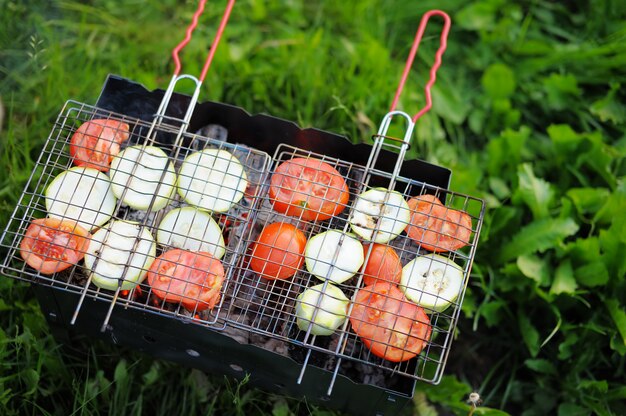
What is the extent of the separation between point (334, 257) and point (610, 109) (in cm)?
233

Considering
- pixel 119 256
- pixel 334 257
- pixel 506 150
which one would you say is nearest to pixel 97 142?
pixel 119 256

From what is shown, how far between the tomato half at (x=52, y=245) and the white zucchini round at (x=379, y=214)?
1063 millimetres

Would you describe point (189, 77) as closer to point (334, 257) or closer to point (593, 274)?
point (334, 257)

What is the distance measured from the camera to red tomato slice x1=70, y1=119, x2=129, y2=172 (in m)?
2.54

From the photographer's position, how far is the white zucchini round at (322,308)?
228 centimetres

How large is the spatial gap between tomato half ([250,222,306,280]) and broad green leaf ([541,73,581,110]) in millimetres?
2229

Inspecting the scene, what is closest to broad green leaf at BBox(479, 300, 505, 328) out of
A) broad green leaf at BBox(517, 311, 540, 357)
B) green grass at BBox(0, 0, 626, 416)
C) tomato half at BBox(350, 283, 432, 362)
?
green grass at BBox(0, 0, 626, 416)

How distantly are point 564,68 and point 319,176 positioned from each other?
2.30m

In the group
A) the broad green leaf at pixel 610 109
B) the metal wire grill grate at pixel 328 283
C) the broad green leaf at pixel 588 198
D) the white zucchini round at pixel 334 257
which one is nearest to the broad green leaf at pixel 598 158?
the broad green leaf at pixel 588 198

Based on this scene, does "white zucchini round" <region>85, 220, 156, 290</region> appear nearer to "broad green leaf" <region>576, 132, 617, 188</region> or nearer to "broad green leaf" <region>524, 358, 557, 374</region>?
"broad green leaf" <region>524, 358, 557, 374</region>

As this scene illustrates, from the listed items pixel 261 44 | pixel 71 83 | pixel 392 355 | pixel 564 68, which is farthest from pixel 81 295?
pixel 564 68

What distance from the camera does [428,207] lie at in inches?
98.7

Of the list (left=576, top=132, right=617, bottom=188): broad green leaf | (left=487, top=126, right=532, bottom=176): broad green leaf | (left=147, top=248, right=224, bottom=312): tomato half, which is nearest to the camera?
(left=147, top=248, right=224, bottom=312): tomato half

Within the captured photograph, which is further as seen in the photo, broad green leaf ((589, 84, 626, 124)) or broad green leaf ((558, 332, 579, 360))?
broad green leaf ((589, 84, 626, 124))
